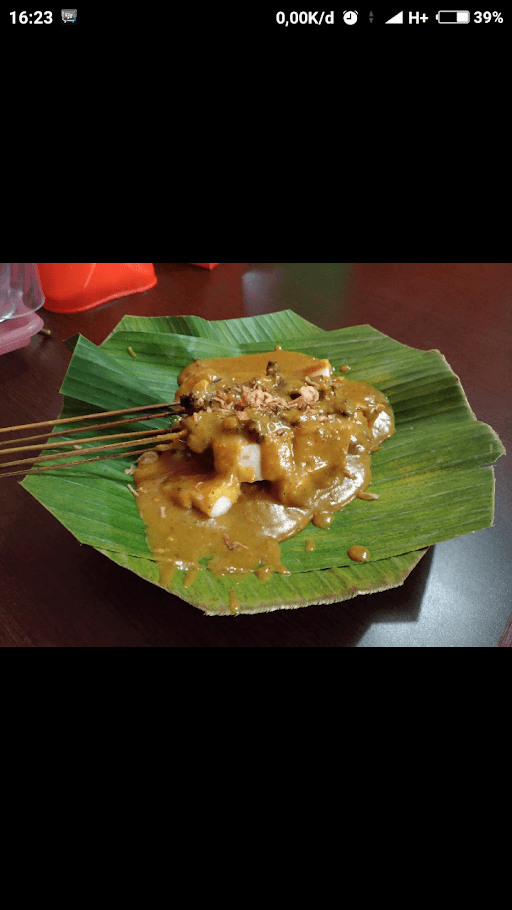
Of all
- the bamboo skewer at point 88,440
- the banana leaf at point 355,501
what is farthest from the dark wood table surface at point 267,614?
the bamboo skewer at point 88,440

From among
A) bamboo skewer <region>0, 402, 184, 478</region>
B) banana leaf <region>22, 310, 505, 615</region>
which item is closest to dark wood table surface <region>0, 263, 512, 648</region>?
banana leaf <region>22, 310, 505, 615</region>

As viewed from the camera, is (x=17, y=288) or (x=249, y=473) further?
(x=17, y=288)

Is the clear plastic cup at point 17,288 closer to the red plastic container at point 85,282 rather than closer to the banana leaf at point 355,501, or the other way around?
the red plastic container at point 85,282

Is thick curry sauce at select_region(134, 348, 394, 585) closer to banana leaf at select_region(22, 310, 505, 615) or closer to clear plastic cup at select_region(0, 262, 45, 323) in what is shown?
banana leaf at select_region(22, 310, 505, 615)

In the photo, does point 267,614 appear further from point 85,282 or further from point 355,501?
point 85,282

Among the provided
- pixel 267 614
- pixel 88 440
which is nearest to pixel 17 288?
pixel 88 440
